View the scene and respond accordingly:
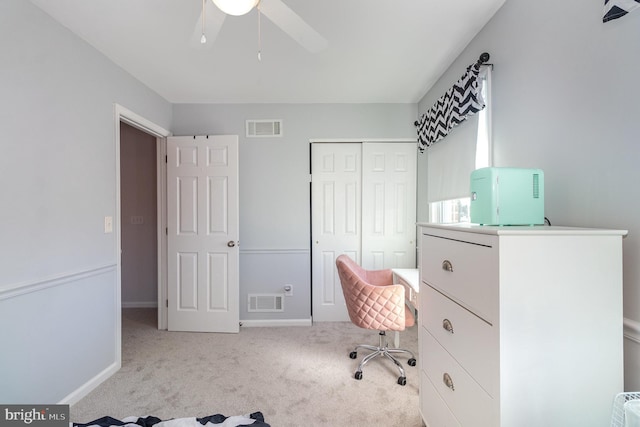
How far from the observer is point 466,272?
1095 mm

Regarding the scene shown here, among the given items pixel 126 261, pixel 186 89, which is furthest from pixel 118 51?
pixel 126 261

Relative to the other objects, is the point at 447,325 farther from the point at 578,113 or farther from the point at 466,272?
the point at 578,113

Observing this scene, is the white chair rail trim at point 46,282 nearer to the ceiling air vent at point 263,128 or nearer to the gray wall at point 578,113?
the ceiling air vent at point 263,128

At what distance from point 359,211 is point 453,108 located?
1504mm

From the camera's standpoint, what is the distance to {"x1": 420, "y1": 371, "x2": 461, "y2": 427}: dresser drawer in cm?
126

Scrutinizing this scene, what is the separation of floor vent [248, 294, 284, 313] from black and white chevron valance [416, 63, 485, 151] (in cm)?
238

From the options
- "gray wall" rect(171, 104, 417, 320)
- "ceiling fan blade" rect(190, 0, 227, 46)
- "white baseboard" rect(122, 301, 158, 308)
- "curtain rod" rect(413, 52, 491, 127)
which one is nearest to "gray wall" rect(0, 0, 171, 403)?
"ceiling fan blade" rect(190, 0, 227, 46)

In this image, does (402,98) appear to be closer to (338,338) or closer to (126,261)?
(338,338)

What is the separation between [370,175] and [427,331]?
2.06 metres

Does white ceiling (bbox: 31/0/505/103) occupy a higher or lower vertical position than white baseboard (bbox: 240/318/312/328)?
higher

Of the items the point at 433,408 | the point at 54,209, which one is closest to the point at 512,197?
the point at 433,408

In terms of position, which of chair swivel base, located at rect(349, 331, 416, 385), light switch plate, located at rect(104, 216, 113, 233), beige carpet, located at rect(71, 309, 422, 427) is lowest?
beige carpet, located at rect(71, 309, 422, 427)

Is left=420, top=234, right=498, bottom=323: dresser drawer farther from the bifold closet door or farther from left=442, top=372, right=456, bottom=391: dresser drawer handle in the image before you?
the bifold closet door

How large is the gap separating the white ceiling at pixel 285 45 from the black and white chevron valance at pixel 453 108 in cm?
32
